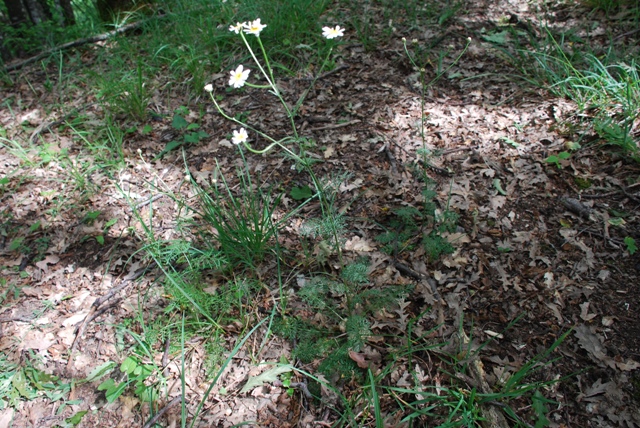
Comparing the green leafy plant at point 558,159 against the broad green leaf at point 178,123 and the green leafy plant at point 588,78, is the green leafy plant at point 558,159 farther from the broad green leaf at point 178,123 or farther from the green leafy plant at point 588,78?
the broad green leaf at point 178,123

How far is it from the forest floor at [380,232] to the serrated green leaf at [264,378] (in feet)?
0.13

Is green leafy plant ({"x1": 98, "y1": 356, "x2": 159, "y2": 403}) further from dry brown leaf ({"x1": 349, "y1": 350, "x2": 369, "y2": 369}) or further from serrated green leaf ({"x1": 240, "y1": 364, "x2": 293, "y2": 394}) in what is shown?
dry brown leaf ({"x1": 349, "y1": 350, "x2": 369, "y2": 369})

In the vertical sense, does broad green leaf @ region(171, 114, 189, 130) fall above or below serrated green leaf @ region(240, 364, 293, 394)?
above

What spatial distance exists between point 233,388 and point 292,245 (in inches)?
33.9

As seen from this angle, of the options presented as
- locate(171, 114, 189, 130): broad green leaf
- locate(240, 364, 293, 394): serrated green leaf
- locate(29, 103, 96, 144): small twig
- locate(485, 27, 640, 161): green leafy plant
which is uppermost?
locate(29, 103, 96, 144): small twig

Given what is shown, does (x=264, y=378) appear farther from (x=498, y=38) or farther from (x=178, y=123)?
(x=498, y=38)

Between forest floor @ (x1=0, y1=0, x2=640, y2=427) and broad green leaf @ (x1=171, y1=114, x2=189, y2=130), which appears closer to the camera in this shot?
forest floor @ (x1=0, y1=0, x2=640, y2=427)

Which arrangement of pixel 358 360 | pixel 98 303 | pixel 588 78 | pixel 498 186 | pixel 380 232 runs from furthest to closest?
pixel 588 78 < pixel 498 186 < pixel 380 232 < pixel 98 303 < pixel 358 360

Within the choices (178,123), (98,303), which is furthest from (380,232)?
(178,123)

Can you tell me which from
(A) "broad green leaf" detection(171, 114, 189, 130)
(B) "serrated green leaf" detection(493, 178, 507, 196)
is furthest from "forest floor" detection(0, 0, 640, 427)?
(A) "broad green leaf" detection(171, 114, 189, 130)

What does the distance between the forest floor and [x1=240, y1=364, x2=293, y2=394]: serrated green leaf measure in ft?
0.13

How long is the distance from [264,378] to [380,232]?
1082mm

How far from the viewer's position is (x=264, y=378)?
1.91 meters

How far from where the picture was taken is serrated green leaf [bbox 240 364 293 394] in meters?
1.90
